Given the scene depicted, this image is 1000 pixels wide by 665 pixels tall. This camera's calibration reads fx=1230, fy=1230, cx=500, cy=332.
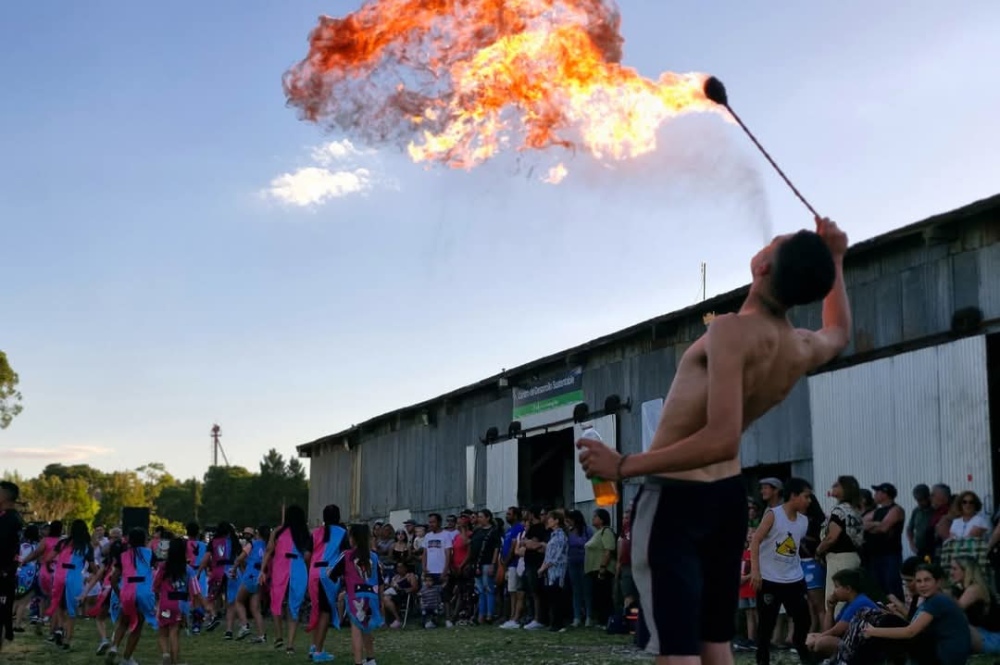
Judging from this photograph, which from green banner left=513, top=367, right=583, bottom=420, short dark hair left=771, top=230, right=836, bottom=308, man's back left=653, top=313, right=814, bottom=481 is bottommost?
man's back left=653, top=313, right=814, bottom=481

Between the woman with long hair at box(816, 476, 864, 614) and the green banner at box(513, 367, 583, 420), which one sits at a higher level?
the green banner at box(513, 367, 583, 420)

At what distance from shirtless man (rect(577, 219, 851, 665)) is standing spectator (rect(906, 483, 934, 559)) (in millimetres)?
11260

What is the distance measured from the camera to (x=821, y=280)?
4816mm

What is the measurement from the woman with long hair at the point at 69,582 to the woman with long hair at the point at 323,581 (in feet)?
19.8

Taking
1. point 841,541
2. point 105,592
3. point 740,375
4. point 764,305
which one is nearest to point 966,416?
point 841,541

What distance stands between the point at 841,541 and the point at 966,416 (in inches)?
163

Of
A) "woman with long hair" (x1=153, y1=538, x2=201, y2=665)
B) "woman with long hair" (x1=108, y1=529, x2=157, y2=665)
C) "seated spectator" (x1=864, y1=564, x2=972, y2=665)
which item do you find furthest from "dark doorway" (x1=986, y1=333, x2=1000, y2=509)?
"woman with long hair" (x1=108, y1=529, x2=157, y2=665)

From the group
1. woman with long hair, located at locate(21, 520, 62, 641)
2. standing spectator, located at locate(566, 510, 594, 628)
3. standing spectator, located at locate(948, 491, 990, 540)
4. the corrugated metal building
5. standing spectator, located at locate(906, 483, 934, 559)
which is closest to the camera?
standing spectator, located at locate(948, 491, 990, 540)

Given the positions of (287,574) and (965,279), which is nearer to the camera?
(965,279)

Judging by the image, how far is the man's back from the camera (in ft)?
15.5

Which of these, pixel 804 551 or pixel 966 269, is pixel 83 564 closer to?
pixel 804 551

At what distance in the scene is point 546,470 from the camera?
109 ft

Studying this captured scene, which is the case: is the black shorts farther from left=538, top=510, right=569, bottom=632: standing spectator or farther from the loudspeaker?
the loudspeaker

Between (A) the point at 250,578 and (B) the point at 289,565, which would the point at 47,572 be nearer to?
(A) the point at 250,578
